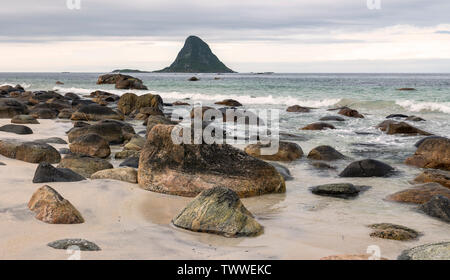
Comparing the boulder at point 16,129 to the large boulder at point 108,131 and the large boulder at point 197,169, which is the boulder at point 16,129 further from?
the large boulder at point 197,169

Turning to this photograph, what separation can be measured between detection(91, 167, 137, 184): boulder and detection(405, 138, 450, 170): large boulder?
5.93 m

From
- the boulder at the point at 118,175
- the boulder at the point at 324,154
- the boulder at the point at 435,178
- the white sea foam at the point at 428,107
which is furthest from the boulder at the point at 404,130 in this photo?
the white sea foam at the point at 428,107

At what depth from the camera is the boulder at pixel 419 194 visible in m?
6.56

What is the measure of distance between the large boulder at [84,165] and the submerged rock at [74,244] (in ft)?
10.8

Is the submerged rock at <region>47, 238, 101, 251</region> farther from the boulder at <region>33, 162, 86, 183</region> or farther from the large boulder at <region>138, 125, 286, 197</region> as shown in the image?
the large boulder at <region>138, 125, 286, 197</region>

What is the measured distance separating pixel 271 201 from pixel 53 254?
3.54m

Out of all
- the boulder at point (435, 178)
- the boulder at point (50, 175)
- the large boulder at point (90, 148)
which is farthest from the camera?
the large boulder at point (90, 148)

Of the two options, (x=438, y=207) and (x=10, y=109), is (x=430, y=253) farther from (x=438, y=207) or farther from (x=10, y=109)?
(x=10, y=109)

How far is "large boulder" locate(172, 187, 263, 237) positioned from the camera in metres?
4.83

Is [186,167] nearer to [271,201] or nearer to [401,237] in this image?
[271,201]

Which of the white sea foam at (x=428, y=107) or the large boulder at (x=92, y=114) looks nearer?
the large boulder at (x=92, y=114)

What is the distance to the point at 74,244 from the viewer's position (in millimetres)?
3934

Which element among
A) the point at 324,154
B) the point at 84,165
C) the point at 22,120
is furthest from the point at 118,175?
the point at 22,120

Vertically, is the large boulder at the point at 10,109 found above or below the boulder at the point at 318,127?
above
